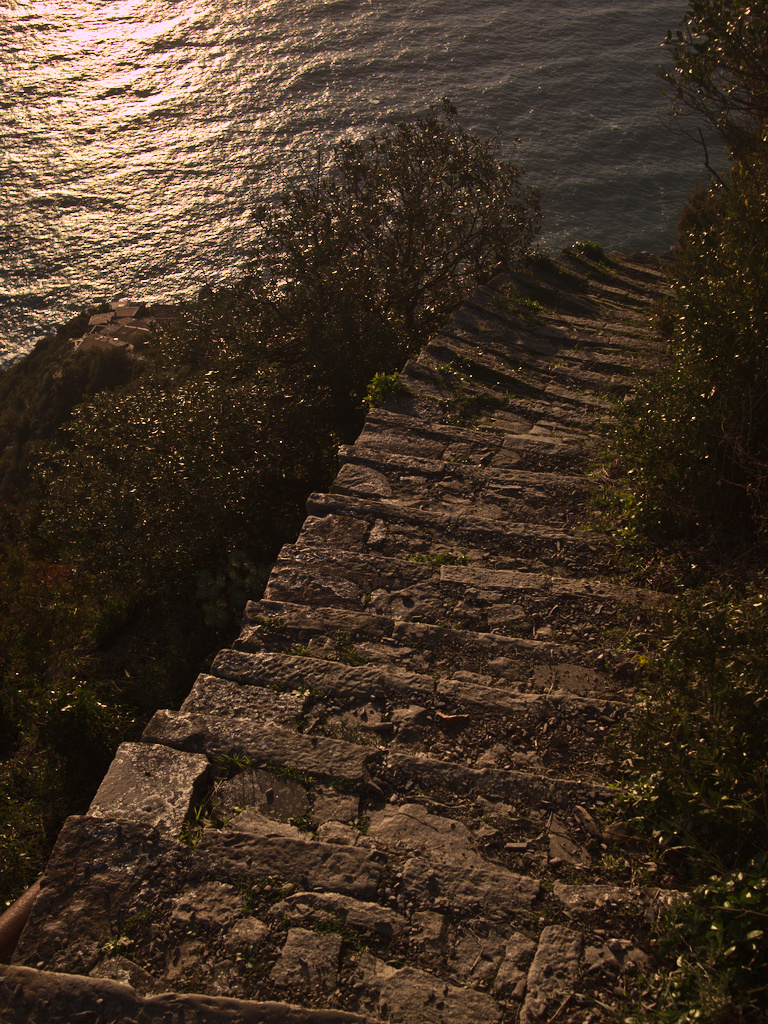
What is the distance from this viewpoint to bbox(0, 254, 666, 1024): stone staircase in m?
2.51

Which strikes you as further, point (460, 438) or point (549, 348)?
point (549, 348)

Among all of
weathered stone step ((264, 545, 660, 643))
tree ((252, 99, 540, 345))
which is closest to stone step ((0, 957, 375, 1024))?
weathered stone step ((264, 545, 660, 643))

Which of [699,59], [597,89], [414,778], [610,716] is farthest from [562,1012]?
[597,89]

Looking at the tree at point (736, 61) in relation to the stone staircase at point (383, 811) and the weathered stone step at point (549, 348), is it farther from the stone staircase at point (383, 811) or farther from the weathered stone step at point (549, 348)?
the stone staircase at point (383, 811)

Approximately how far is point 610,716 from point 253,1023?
6.42 feet

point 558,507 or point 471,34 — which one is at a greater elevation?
point 471,34

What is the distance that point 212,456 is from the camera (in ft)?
20.7

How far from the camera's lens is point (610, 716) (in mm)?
3404

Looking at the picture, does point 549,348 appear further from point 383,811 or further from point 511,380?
point 383,811

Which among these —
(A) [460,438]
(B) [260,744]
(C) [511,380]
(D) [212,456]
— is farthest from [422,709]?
(C) [511,380]

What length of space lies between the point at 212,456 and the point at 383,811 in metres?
4.00

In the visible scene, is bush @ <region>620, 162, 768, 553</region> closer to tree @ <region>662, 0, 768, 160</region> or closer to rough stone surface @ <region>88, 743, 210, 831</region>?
tree @ <region>662, 0, 768, 160</region>

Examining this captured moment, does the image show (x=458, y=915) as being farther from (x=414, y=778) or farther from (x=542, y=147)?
(x=542, y=147)

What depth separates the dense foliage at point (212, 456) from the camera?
550 centimetres
